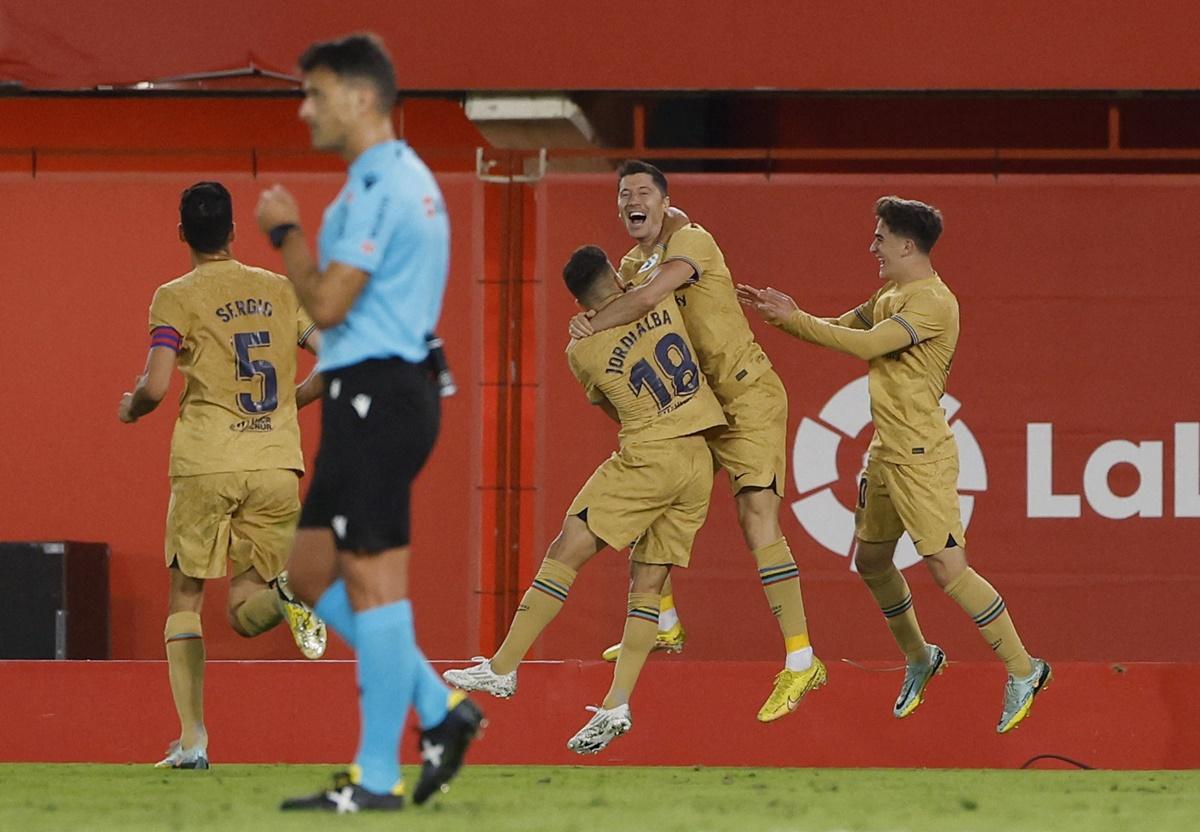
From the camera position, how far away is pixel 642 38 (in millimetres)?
9039

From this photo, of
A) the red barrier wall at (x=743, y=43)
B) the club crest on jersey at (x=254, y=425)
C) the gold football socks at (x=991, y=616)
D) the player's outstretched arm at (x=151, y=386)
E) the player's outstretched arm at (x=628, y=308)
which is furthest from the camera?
the red barrier wall at (x=743, y=43)

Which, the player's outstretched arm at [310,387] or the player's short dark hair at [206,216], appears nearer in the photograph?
the player's short dark hair at [206,216]

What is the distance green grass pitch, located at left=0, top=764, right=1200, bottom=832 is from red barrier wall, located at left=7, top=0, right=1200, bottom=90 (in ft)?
10.9

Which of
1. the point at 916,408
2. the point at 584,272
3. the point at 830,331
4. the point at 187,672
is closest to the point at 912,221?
the point at 830,331

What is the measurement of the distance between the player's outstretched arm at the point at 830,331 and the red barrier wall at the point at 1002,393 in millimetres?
1948

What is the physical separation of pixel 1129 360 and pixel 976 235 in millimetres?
876

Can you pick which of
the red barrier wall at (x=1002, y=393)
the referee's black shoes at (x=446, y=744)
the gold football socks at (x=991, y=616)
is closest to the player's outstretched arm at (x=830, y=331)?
the gold football socks at (x=991, y=616)

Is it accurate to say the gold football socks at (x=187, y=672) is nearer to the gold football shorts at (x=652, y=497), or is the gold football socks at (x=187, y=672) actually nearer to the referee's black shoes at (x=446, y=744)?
the gold football shorts at (x=652, y=497)

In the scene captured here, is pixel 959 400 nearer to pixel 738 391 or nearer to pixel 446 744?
pixel 738 391

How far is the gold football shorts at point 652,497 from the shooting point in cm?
693

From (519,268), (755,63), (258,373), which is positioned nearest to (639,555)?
(258,373)

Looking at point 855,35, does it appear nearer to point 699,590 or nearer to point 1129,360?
point 1129,360

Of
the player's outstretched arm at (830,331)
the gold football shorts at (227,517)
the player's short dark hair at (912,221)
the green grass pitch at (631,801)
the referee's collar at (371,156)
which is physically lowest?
the green grass pitch at (631,801)

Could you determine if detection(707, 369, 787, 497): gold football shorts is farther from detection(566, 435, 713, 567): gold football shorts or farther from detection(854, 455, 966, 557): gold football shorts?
detection(854, 455, 966, 557): gold football shorts
